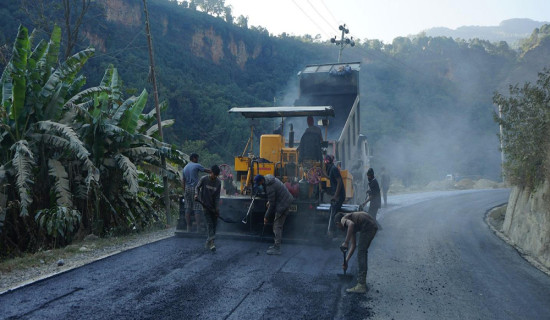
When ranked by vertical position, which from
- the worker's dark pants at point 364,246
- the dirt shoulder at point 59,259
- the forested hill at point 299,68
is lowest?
the dirt shoulder at point 59,259

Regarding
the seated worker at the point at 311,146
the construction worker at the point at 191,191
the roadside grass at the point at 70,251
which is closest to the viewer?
the roadside grass at the point at 70,251

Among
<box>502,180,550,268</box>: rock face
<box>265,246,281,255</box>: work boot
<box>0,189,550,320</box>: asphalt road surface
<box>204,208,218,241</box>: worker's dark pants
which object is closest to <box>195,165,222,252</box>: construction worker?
<box>204,208,218,241</box>: worker's dark pants

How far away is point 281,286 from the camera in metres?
6.37

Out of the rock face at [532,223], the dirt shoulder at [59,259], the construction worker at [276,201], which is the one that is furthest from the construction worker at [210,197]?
the rock face at [532,223]

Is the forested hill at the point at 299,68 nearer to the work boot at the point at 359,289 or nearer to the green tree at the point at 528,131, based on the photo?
the green tree at the point at 528,131

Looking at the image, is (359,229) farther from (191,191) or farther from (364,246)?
(191,191)

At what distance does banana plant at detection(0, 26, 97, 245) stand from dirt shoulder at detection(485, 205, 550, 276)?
9.66m

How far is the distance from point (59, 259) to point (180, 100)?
34.4 metres

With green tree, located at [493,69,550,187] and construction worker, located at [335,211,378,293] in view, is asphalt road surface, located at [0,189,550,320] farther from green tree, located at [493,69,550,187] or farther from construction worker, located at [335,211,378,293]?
green tree, located at [493,69,550,187]

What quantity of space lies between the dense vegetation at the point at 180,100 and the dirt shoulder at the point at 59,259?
86 cm

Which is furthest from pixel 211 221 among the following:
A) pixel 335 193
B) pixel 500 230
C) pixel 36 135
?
pixel 500 230

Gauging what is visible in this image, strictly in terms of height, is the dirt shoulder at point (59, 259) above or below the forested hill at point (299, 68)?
below

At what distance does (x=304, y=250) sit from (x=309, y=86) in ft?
27.0

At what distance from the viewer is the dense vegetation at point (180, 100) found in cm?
984
